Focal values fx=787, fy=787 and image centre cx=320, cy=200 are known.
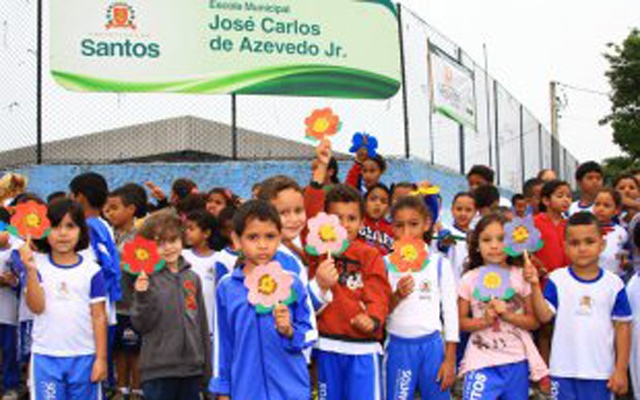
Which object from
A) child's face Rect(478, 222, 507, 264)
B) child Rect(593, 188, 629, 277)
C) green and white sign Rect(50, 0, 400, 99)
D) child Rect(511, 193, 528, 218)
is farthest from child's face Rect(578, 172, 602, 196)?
green and white sign Rect(50, 0, 400, 99)

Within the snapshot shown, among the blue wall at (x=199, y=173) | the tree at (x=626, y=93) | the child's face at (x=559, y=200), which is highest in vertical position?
the tree at (x=626, y=93)

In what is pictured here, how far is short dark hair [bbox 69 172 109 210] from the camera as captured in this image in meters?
5.05

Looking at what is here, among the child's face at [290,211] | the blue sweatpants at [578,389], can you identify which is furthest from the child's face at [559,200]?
the child's face at [290,211]

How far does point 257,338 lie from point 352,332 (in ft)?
2.40

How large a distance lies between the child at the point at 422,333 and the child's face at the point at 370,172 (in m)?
1.63

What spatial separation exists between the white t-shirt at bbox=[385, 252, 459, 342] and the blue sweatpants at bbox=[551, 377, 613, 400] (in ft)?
1.97

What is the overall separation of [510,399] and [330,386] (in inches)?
37.8

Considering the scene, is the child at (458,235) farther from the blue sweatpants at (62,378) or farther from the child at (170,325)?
the blue sweatpants at (62,378)

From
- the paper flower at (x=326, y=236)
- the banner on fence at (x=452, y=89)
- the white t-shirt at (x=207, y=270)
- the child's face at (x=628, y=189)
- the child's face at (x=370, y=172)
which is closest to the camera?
the paper flower at (x=326, y=236)

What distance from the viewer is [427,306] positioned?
4359mm

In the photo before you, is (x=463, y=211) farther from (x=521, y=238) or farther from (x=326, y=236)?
(x=326, y=236)

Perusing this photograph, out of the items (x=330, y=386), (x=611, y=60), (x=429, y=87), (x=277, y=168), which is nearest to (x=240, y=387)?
(x=330, y=386)

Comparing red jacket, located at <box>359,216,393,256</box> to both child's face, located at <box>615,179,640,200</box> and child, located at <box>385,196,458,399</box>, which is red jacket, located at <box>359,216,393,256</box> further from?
child's face, located at <box>615,179,640,200</box>

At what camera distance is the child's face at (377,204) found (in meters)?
5.38
